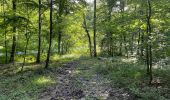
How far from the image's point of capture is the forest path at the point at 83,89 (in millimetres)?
11413

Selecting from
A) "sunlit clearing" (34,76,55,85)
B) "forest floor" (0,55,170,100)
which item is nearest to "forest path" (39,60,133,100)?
"forest floor" (0,55,170,100)

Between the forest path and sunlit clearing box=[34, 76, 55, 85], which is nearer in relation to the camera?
the forest path

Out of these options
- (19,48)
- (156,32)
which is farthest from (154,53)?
(19,48)

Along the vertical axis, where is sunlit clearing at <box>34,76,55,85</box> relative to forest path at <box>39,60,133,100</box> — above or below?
above

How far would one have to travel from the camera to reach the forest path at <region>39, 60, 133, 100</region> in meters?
11.4

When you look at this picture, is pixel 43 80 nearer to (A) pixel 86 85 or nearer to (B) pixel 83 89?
(A) pixel 86 85

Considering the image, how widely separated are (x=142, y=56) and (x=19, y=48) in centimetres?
1443

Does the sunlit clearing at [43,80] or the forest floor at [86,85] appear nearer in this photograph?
the forest floor at [86,85]

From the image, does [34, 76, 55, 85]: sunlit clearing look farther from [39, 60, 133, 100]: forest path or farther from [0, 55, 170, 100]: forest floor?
[39, 60, 133, 100]: forest path

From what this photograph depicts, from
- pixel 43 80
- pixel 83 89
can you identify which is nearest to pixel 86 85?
pixel 83 89

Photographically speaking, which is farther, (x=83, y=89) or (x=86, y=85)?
(x=86, y=85)

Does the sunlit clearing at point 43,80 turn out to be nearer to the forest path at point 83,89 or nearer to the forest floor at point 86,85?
the forest floor at point 86,85

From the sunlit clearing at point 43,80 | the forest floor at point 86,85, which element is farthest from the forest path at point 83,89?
the sunlit clearing at point 43,80

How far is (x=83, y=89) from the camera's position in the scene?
1273 cm
